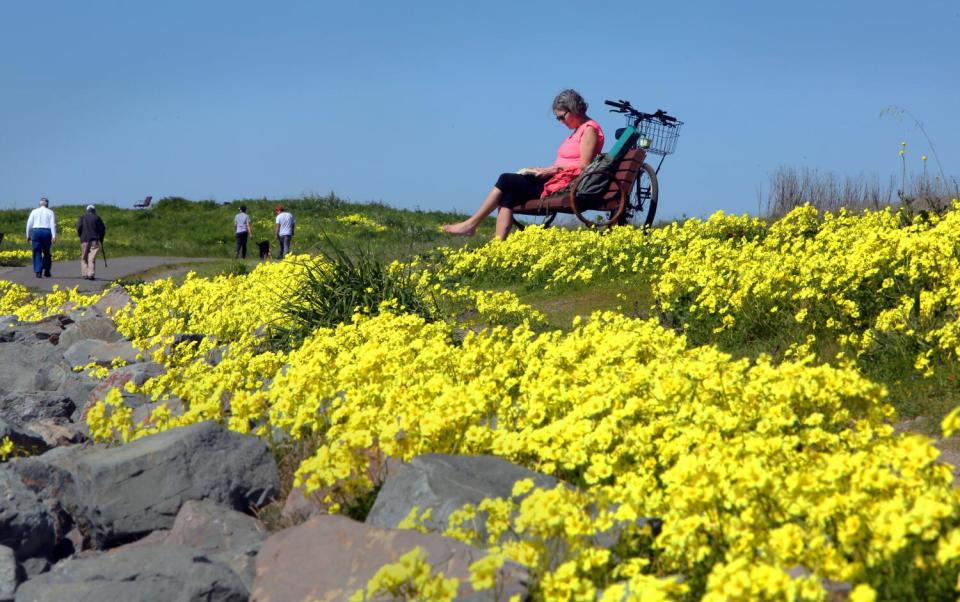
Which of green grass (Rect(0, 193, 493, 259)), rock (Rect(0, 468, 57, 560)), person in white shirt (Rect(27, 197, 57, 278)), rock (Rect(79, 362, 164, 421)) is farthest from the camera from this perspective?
green grass (Rect(0, 193, 493, 259))

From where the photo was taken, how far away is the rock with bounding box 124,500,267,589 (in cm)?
458

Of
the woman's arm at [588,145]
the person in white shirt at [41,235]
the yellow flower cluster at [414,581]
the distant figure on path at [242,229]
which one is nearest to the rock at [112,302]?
the woman's arm at [588,145]

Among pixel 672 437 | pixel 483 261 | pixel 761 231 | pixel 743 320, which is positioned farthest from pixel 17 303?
pixel 672 437

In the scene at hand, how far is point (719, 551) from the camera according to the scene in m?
3.83

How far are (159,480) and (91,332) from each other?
7.62 meters

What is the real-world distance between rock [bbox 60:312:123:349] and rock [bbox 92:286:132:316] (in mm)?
661

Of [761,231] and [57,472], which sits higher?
[761,231]

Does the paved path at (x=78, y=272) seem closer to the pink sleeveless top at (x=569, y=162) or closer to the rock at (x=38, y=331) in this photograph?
the rock at (x=38, y=331)

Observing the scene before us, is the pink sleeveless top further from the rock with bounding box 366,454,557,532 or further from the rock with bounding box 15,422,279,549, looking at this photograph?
the rock with bounding box 366,454,557,532

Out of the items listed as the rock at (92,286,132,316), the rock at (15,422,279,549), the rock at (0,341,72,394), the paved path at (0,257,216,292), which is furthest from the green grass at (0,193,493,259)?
the rock at (15,422,279,549)

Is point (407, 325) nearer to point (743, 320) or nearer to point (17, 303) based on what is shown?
point (743, 320)

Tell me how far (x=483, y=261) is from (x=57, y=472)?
8282 mm

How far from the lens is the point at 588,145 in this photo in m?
14.9

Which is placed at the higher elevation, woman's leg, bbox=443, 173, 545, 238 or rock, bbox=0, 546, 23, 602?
woman's leg, bbox=443, 173, 545, 238
